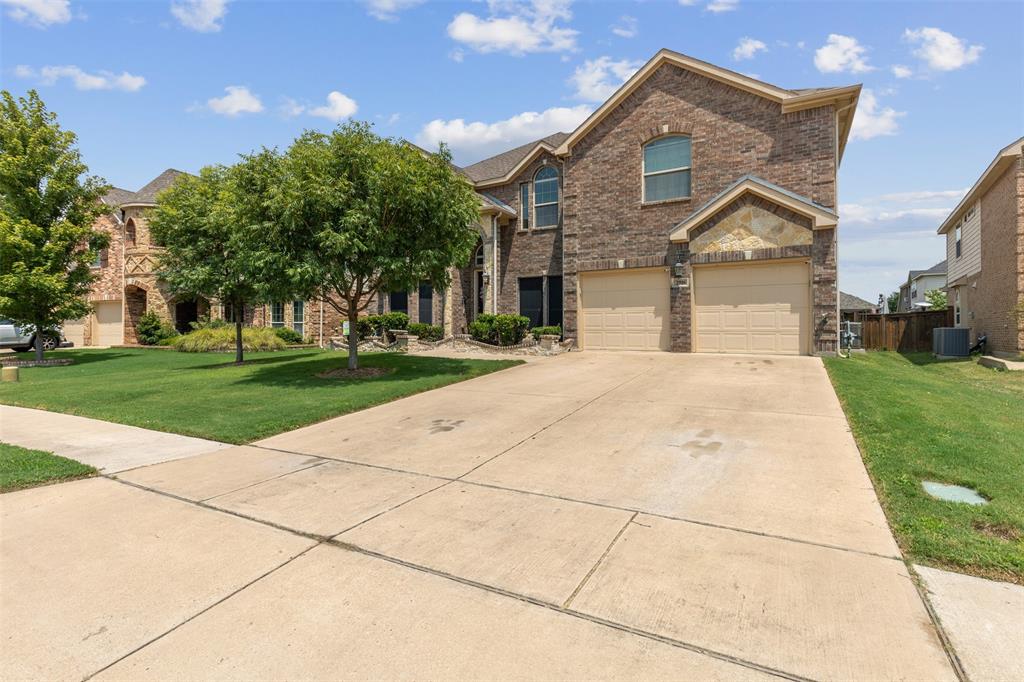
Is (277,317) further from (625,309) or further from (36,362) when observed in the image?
(625,309)

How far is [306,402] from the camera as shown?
869 cm

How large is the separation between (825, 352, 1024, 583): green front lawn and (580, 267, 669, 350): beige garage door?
250 inches

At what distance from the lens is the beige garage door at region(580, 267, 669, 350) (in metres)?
15.4

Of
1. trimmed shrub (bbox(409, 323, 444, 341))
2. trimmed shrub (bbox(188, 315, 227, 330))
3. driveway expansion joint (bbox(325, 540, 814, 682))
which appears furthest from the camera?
trimmed shrub (bbox(188, 315, 227, 330))

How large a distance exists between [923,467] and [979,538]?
154 centimetres

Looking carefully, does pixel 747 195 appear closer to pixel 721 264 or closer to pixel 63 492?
pixel 721 264

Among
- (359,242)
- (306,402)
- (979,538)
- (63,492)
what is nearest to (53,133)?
(359,242)

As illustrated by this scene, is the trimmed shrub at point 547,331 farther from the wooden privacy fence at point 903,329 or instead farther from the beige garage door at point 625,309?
the wooden privacy fence at point 903,329

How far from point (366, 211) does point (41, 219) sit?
15.3 meters

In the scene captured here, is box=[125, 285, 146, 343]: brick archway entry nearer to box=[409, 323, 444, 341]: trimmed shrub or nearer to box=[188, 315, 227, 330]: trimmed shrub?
box=[188, 315, 227, 330]: trimmed shrub

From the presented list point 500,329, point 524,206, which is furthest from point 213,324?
point 524,206

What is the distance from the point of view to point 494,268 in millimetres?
19250

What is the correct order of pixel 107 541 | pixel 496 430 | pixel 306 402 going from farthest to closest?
pixel 306 402 → pixel 496 430 → pixel 107 541

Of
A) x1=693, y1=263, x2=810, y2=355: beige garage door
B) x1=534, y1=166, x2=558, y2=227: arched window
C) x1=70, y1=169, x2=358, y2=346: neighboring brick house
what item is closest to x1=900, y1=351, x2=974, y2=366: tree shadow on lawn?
x1=693, y1=263, x2=810, y2=355: beige garage door
